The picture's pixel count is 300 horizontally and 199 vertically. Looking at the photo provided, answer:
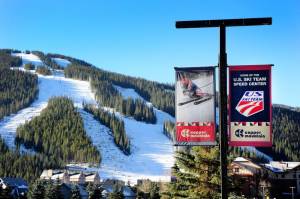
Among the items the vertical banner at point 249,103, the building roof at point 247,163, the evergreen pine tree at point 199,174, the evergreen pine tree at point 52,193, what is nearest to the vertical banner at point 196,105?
the vertical banner at point 249,103

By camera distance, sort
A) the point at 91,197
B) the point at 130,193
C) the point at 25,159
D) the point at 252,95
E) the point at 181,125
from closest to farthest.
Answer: the point at 252,95, the point at 181,125, the point at 91,197, the point at 130,193, the point at 25,159

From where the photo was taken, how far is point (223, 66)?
43.2 feet

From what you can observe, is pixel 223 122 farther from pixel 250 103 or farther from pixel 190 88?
pixel 190 88

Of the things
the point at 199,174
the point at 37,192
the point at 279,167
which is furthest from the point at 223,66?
the point at 279,167

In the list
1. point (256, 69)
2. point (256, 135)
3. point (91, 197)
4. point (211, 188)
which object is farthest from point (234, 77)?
point (91, 197)

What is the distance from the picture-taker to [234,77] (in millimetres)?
13312

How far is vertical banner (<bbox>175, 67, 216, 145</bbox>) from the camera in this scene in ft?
44.9

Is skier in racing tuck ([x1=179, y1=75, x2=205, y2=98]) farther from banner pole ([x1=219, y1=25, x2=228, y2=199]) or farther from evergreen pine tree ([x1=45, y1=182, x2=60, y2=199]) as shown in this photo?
evergreen pine tree ([x1=45, y1=182, x2=60, y2=199])

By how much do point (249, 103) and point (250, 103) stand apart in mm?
26

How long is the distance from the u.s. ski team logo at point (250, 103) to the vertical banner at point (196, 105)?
0.75 meters

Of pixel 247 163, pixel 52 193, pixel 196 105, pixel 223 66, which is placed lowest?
pixel 52 193

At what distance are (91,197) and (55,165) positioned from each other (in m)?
103

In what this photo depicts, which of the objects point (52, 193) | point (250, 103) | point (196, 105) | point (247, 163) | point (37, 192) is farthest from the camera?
point (247, 163)

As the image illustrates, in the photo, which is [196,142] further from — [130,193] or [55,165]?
[55,165]
